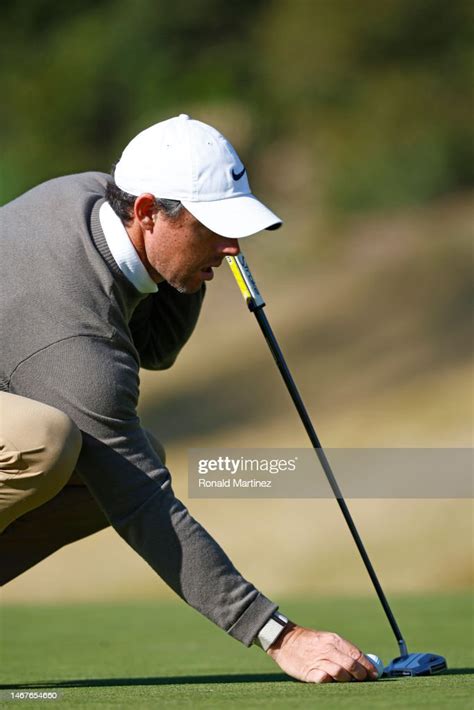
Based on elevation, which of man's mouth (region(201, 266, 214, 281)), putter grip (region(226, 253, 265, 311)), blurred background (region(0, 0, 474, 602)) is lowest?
blurred background (region(0, 0, 474, 602))

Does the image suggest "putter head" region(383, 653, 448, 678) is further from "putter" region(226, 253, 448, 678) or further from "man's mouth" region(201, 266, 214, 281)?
"man's mouth" region(201, 266, 214, 281)

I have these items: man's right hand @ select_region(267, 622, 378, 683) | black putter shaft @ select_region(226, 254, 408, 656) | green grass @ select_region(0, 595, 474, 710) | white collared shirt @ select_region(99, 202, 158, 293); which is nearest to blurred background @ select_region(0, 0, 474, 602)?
green grass @ select_region(0, 595, 474, 710)

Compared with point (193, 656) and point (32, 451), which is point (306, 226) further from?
A: point (32, 451)

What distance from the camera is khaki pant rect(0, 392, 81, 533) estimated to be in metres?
2.48

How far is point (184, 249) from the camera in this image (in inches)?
104

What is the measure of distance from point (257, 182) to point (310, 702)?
559 inches

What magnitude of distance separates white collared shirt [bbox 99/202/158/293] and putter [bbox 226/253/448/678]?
0.28 meters

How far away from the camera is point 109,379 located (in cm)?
250

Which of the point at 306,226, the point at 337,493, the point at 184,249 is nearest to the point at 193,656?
the point at 337,493

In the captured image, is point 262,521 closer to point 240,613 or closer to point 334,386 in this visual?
point 334,386

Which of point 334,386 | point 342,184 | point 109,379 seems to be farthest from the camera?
point 342,184

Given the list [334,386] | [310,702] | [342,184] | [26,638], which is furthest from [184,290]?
[342,184]

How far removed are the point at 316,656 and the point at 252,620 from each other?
0.14 m

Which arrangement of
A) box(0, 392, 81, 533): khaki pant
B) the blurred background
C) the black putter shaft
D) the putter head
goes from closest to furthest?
box(0, 392, 81, 533): khaki pant, the putter head, the black putter shaft, the blurred background
